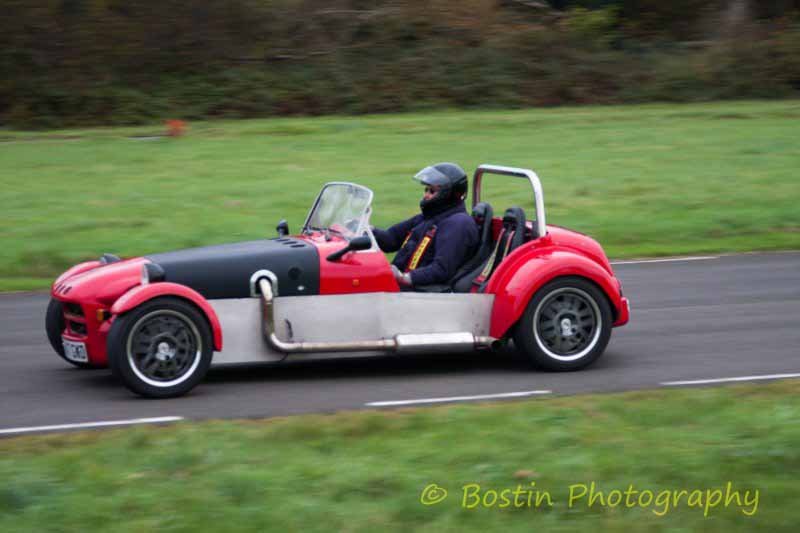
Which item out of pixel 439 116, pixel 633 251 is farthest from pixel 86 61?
pixel 633 251

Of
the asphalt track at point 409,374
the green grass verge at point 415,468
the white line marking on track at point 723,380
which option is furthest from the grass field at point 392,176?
the green grass verge at point 415,468

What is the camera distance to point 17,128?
94.8 feet

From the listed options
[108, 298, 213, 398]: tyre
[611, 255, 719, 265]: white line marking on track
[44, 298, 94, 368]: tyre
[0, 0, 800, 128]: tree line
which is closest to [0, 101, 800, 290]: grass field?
[611, 255, 719, 265]: white line marking on track

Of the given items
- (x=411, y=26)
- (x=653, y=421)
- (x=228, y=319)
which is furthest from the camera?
(x=411, y=26)

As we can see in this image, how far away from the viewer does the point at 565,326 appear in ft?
28.5

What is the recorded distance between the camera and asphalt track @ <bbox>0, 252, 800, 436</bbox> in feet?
24.8

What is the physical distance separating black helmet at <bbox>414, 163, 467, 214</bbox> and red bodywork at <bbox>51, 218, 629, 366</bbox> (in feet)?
1.52

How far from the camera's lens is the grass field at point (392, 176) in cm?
1576

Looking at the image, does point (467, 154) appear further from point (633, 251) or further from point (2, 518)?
point (2, 518)

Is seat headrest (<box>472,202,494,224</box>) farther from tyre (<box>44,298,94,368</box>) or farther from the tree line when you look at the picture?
the tree line

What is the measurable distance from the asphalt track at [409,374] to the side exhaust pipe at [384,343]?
0.74 ft

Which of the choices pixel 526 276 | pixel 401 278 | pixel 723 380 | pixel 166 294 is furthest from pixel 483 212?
pixel 166 294

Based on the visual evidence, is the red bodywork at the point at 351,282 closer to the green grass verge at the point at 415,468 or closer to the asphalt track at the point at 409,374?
the asphalt track at the point at 409,374

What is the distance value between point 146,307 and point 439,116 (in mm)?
23466
